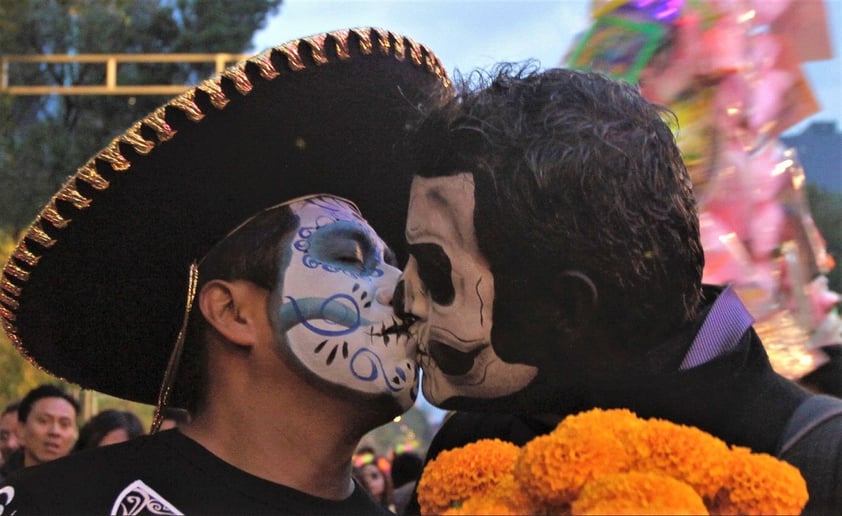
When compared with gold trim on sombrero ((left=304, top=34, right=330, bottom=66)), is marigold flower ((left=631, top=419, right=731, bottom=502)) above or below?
below

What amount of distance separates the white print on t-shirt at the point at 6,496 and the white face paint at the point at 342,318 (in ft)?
1.83

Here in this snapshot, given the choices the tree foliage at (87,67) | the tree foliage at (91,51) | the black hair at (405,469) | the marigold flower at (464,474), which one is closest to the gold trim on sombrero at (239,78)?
the marigold flower at (464,474)

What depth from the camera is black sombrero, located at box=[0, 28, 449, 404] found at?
1.90 meters

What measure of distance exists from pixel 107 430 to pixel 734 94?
2.64 m

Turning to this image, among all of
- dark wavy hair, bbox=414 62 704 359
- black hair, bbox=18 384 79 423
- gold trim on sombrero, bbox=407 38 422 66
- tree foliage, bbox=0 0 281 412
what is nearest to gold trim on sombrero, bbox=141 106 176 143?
gold trim on sombrero, bbox=407 38 422 66

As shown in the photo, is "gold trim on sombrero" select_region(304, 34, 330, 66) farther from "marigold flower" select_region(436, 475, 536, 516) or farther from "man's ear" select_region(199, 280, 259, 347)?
"marigold flower" select_region(436, 475, 536, 516)

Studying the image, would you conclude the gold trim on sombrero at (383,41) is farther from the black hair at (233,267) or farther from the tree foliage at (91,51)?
the tree foliage at (91,51)

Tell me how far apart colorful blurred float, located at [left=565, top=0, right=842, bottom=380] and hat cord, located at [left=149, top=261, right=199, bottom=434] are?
0.86 meters

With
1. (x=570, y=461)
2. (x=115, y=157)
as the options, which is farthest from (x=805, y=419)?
(x=115, y=157)

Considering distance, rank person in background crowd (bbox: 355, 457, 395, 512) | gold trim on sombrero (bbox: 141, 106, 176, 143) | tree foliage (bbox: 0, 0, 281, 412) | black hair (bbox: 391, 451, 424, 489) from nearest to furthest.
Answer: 1. gold trim on sombrero (bbox: 141, 106, 176, 143)
2. black hair (bbox: 391, 451, 424, 489)
3. person in background crowd (bbox: 355, 457, 395, 512)
4. tree foliage (bbox: 0, 0, 281, 412)

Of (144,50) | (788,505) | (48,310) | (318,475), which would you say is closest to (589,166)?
(788,505)

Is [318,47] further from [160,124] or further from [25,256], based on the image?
[25,256]

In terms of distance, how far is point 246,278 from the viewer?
1996 mm

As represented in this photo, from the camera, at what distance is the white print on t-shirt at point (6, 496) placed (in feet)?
6.11
